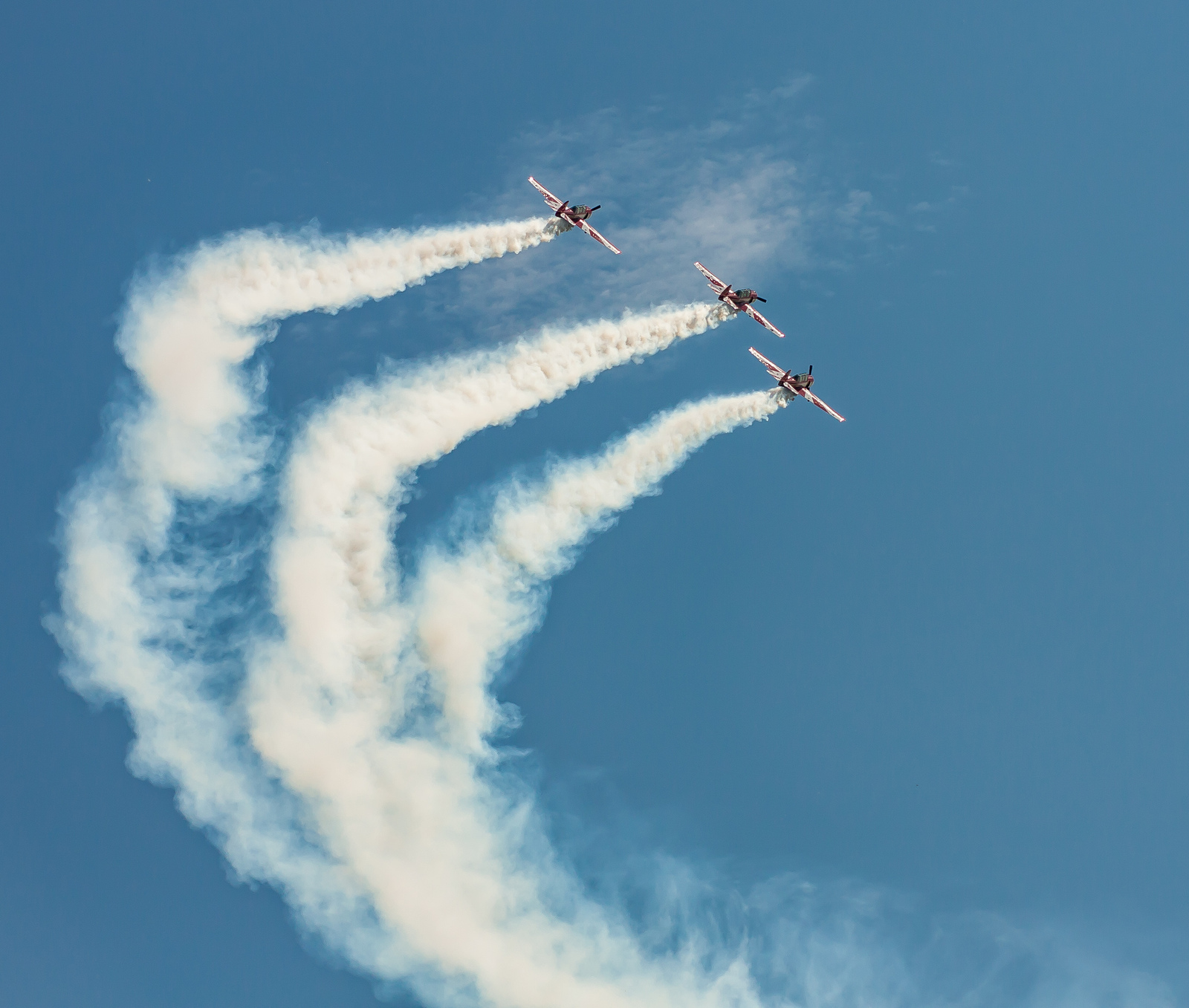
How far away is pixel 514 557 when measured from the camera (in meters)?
66.4

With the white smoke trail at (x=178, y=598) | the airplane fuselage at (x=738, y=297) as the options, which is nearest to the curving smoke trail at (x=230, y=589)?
the white smoke trail at (x=178, y=598)

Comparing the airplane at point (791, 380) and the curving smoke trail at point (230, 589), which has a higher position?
the airplane at point (791, 380)

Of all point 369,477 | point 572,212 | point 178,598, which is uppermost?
point 572,212

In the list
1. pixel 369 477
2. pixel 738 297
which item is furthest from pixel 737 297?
pixel 369 477

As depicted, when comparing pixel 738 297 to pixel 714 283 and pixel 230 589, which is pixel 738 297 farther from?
pixel 230 589

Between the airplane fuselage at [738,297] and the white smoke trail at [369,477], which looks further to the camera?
the airplane fuselage at [738,297]

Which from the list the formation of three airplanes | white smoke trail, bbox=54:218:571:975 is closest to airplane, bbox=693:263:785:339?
the formation of three airplanes

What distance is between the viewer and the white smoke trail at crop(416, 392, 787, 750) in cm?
6481

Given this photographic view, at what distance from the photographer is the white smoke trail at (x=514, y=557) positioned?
64.8 m

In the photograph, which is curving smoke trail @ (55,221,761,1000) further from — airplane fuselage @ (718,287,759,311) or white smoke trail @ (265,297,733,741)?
airplane fuselage @ (718,287,759,311)

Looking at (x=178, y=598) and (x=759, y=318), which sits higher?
(x=759, y=318)

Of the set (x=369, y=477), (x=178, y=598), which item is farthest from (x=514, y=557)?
(x=178, y=598)

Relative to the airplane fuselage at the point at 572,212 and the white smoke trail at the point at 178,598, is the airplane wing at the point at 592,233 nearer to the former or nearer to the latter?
the airplane fuselage at the point at 572,212

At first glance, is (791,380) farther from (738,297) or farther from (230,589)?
(230,589)
